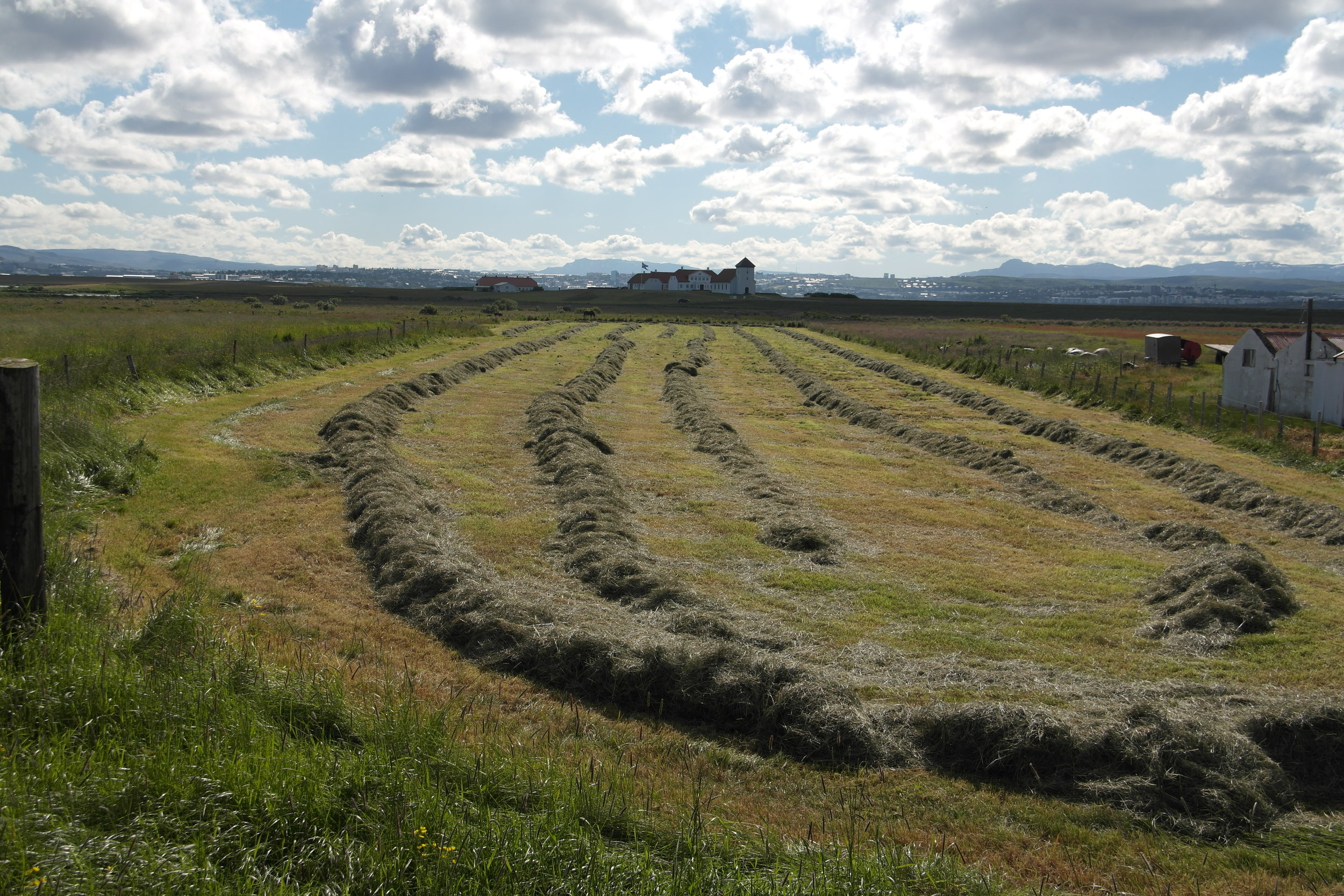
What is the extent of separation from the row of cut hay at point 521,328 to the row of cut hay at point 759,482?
30694mm

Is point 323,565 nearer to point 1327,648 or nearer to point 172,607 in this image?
point 172,607

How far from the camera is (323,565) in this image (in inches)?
453

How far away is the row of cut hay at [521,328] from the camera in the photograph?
62059 millimetres

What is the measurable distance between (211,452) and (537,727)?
44.8 ft

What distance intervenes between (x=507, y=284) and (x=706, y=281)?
4259 cm

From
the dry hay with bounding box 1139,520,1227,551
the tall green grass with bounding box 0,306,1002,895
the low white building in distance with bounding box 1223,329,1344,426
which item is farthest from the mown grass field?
the low white building in distance with bounding box 1223,329,1344,426

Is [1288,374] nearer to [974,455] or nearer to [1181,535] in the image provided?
[974,455]

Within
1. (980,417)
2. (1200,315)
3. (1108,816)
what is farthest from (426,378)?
(1200,315)

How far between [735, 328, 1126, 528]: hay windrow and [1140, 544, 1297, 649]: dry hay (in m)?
4.09

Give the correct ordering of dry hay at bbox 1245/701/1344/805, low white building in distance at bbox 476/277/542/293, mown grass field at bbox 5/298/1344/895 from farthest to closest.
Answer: low white building in distance at bbox 476/277/542/293
dry hay at bbox 1245/701/1344/805
mown grass field at bbox 5/298/1344/895

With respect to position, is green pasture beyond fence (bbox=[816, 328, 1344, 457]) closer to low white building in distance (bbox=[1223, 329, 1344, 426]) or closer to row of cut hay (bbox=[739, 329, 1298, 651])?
low white building in distance (bbox=[1223, 329, 1344, 426])

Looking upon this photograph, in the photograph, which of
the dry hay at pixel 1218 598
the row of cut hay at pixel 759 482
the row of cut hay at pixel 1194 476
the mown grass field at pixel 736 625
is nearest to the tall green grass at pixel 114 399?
the mown grass field at pixel 736 625

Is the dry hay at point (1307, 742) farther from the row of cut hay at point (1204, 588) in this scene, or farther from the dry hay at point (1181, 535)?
the dry hay at point (1181, 535)

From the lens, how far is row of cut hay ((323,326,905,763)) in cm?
722
